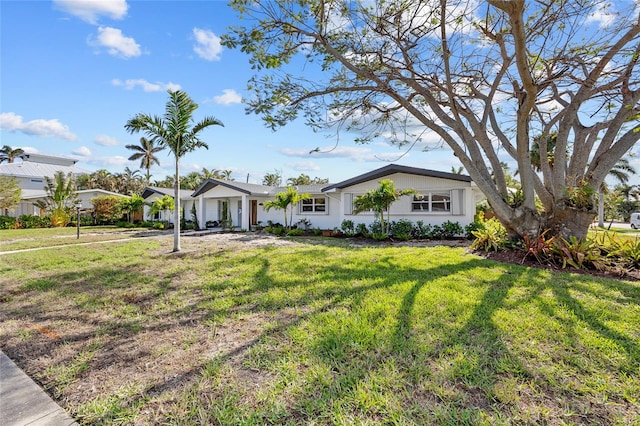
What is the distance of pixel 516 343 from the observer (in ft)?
10.9

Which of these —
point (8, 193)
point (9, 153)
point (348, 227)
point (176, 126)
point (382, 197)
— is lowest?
point (348, 227)

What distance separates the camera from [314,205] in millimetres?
19375

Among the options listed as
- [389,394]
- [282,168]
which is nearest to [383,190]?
[389,394]

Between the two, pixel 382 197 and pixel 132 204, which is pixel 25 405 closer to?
pixel 382 197

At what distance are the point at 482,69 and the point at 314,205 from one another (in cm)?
1211

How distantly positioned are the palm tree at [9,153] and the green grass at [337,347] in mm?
51316

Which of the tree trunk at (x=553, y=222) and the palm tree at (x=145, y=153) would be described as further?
the palm tree at (x=145, y=153)

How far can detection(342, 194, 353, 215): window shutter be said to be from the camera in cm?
1697

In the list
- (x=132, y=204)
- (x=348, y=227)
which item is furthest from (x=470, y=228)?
(x=132, y=204)

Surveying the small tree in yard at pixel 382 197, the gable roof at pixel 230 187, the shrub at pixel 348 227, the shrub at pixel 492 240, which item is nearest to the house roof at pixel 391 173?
the small tree in yard at pixel 382 197

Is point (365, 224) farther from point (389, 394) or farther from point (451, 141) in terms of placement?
point (389, 394)

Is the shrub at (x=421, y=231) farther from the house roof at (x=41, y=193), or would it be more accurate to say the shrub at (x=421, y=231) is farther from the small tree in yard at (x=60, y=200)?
the house roof at (x=41, y=193)

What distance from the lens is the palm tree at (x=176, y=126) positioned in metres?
10.3

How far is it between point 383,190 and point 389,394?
11.3 m
